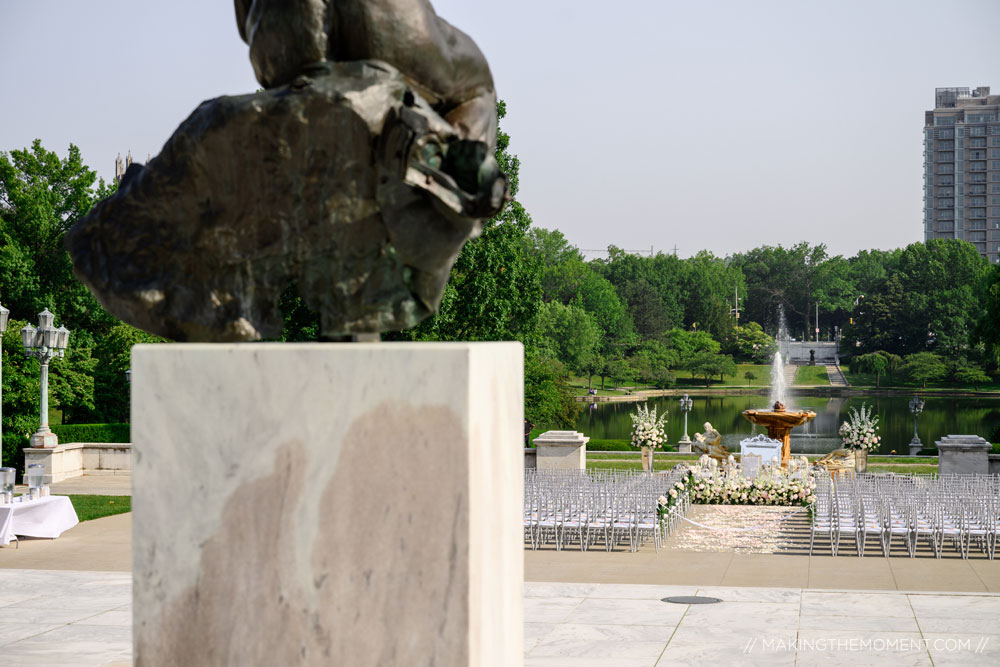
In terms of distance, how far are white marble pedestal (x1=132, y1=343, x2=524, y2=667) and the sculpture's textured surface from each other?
582 mm

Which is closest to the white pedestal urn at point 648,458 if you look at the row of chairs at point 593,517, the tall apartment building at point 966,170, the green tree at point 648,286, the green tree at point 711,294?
the row of chairs at point 593,517

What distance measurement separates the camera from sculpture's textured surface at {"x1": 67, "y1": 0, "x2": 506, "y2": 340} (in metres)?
4.36

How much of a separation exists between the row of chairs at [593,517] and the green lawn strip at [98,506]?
25.2 ft

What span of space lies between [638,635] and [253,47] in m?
5.67

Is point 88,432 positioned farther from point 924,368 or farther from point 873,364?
point 873,364

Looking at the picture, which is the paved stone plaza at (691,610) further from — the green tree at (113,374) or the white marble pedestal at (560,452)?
the green tree at (113,374)

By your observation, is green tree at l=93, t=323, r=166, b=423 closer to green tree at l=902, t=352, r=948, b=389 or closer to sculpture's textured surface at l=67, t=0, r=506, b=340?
sculpture's textured surface at l=67, t=0, r=506, b=340

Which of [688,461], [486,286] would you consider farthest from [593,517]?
[688,461]

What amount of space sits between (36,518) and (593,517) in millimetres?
7977

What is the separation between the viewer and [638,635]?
8.40 metres

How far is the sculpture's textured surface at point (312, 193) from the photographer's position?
436 centimetres

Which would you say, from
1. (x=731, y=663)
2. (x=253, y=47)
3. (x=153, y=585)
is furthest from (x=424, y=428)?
(x=731, y=663)

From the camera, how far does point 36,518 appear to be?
1509cm

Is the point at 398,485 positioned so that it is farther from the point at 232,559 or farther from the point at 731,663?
the point at 731,663
